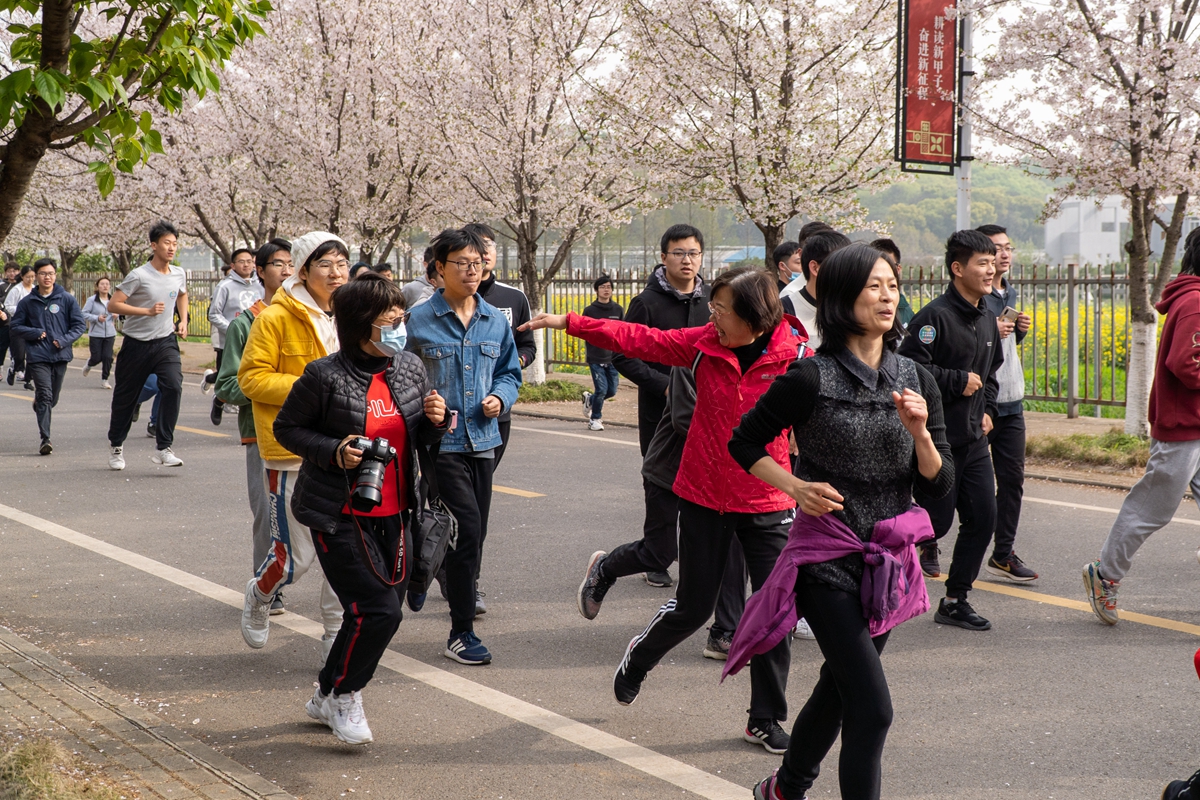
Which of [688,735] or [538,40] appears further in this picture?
[538,40]

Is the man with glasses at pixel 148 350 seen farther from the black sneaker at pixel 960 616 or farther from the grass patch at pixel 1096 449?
the grass patch at pixel 1096 449

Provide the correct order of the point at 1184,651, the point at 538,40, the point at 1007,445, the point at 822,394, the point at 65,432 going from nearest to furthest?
the point at 822,394 → the point at 1184,651 → the point at 1007,445 → the point at 65,432 → the point at 538,40

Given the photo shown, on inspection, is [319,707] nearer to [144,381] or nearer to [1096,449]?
[144,381]

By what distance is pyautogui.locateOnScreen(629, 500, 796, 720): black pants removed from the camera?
425cm

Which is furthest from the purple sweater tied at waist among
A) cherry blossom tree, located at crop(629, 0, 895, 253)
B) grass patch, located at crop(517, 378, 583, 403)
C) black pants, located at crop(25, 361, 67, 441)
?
grass patch, located at crop(517, 378, 583, 403)

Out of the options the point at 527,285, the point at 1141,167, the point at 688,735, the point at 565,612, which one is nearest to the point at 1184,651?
the point at 688,735

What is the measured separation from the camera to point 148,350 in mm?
10555

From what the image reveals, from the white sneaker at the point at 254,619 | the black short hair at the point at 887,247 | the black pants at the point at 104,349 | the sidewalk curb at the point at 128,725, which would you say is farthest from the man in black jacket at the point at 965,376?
the black pants at the point at 104,349

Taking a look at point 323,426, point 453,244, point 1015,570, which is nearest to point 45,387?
point 453,244

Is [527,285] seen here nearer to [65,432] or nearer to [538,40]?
[538,40]

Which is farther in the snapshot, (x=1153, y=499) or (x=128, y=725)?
(x=1153, y=499)

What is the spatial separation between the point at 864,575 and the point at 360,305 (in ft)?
6.44

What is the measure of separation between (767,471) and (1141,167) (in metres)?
9.32

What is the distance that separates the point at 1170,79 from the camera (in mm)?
10945
